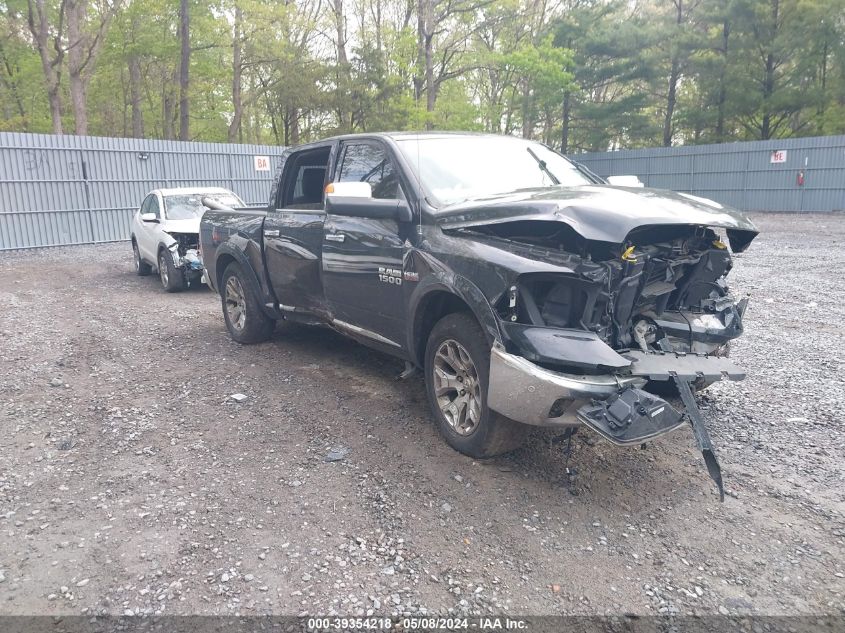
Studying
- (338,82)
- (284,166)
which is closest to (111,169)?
(338,82)

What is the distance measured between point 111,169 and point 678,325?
18812 millimetres

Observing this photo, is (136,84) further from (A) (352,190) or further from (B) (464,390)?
(B) (464,390)

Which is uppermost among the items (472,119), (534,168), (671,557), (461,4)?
(461,4)

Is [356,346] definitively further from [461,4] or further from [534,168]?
[461,4]

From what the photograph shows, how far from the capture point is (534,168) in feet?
16.6

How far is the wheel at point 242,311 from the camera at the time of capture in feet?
22.4

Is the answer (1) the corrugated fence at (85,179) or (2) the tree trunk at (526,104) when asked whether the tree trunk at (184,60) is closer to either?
(1) the corrugated fence at (85,179)

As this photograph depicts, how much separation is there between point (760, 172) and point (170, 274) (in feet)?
70.0

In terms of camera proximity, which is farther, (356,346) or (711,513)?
(356,346)

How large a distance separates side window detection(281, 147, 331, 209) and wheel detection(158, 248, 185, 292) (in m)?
5.12

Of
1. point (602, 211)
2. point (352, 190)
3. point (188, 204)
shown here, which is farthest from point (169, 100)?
Result: point (602, 211)

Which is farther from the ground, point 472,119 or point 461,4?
point 461,4

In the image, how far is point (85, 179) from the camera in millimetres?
18625

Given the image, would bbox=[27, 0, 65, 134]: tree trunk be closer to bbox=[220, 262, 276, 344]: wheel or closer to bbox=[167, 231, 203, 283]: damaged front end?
bbox=[167, 231, 203, 283]: damaged front end
